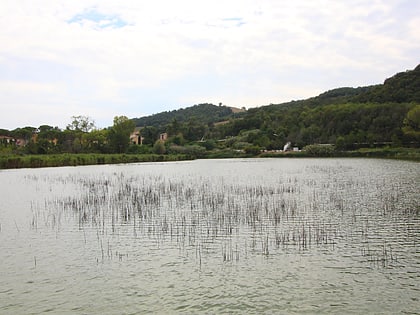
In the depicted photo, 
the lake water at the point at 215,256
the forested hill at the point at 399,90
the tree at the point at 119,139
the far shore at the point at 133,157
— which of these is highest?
the forested hill at the point at 399,90

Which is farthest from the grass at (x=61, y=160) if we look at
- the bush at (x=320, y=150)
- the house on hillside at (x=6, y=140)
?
the bush at (x=320, y=150)

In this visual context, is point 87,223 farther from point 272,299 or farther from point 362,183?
point 362,183

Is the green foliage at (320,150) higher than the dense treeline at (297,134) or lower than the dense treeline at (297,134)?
lower

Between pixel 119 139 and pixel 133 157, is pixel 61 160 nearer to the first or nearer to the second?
pixel 133 157

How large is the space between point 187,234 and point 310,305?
6794 mm

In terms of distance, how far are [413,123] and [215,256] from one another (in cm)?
8187

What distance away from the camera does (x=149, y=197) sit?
23.3 meters

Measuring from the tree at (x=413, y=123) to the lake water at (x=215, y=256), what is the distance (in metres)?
66.2

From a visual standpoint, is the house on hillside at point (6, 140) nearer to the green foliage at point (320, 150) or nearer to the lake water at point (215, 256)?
the green foliage at point (320, 150)

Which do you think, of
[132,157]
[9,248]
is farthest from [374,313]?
[132,157]

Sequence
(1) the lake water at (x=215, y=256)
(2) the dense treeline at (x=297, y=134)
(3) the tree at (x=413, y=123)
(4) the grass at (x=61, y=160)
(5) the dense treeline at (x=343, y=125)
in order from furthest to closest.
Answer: (5) the dense treeline at (x=343, y=125) → (2) the dense treeline at (x=297, y=134) → (3) the tree at (x=413, y=123) → (4) the grass at (x=61, y=160) → (1) the lake water at (x=215, y=256)

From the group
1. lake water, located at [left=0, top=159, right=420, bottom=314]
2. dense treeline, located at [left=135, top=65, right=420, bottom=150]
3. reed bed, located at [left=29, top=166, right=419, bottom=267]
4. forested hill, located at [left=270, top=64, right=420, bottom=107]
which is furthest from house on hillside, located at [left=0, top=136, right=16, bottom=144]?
forested hill, located at [left=270, top=64, right=420, bottom=107]

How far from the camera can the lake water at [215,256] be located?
28.1 ft

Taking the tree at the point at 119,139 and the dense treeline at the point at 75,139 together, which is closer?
the dense treeline at the point at 75,139
